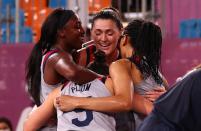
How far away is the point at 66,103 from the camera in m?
3.70

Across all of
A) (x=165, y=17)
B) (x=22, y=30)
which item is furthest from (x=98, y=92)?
(x=22, y=30)

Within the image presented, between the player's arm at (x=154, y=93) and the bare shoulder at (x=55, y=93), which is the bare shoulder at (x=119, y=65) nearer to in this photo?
the player's arm at (x=154, y=93)

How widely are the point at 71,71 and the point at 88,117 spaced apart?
0.35 m

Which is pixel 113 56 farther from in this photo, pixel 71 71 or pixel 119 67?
pixel 119 67

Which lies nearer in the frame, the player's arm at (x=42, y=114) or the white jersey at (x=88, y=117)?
the white jersey at (x=88, y=117)

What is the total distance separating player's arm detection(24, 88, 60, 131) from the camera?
386 centimetres

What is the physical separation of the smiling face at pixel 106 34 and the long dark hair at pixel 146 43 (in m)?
0.54

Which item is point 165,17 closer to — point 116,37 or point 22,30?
point 22,30

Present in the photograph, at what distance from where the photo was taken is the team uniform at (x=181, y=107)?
305cm

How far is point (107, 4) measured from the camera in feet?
25.3

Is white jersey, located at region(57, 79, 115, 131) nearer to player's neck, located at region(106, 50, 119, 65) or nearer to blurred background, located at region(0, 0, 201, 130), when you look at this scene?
player's neck, located at region(106, 50, 119, 65)

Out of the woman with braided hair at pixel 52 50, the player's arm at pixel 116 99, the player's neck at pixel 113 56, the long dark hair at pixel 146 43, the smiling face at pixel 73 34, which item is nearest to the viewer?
the player's arm at pixel 116 99

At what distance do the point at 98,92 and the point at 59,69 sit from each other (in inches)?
16.3

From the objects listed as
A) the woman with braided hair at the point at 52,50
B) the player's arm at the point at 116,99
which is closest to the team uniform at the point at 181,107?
the player's arm at the point at 116,99
